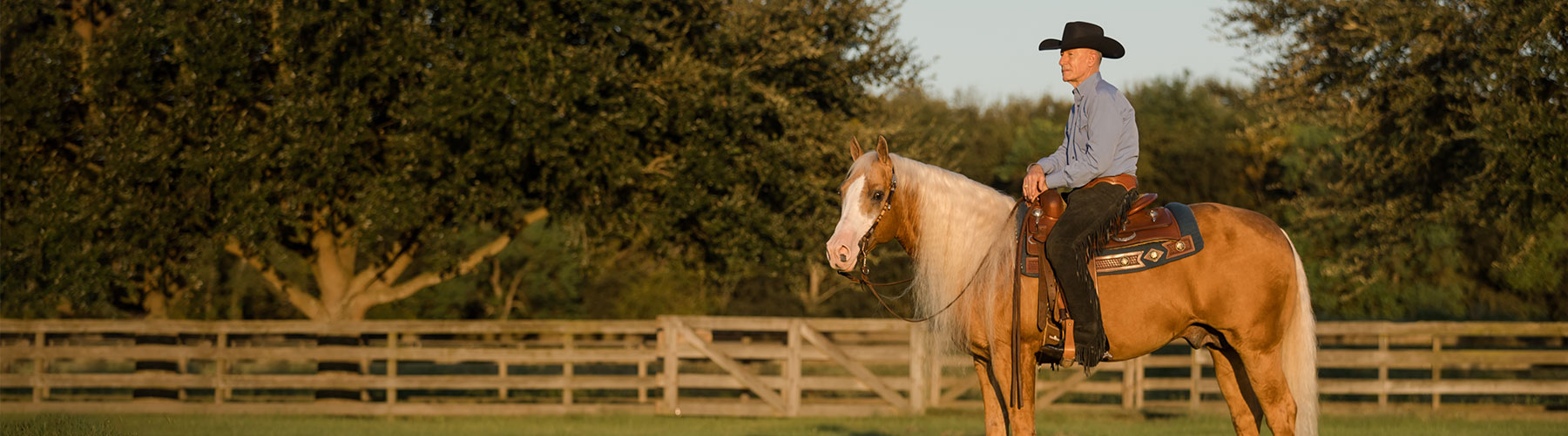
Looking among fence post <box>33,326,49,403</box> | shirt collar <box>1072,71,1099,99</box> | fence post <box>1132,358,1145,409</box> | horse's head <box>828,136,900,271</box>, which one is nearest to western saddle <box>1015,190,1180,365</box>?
shirt collar <box>1072,71,1099,99</box>

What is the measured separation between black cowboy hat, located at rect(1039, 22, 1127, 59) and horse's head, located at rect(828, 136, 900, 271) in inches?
39.1

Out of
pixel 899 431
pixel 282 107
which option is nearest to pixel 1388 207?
pixel 899 431

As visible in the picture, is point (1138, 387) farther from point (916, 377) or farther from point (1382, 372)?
point (1382, 372)

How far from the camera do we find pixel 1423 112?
1521 centimetres

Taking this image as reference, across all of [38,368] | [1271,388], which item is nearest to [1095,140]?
[1271,388]

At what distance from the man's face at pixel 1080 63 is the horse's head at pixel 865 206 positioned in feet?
3.06

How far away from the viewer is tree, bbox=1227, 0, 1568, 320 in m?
13.4

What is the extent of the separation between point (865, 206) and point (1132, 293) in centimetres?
136

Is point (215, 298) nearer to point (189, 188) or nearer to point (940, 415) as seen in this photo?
point (189, 188)

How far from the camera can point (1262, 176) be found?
4334cm

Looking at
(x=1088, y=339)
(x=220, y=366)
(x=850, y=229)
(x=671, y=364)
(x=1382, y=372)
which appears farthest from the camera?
(x=220, y=366)

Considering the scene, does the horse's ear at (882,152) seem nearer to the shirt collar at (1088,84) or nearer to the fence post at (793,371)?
the shirt collar at (1088,84)

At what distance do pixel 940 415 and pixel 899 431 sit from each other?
7.77ft

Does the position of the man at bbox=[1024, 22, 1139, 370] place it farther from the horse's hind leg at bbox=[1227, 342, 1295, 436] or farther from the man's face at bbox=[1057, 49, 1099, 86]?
the horse's hind leg at bbox=[1227, 342, 1295, 436]
